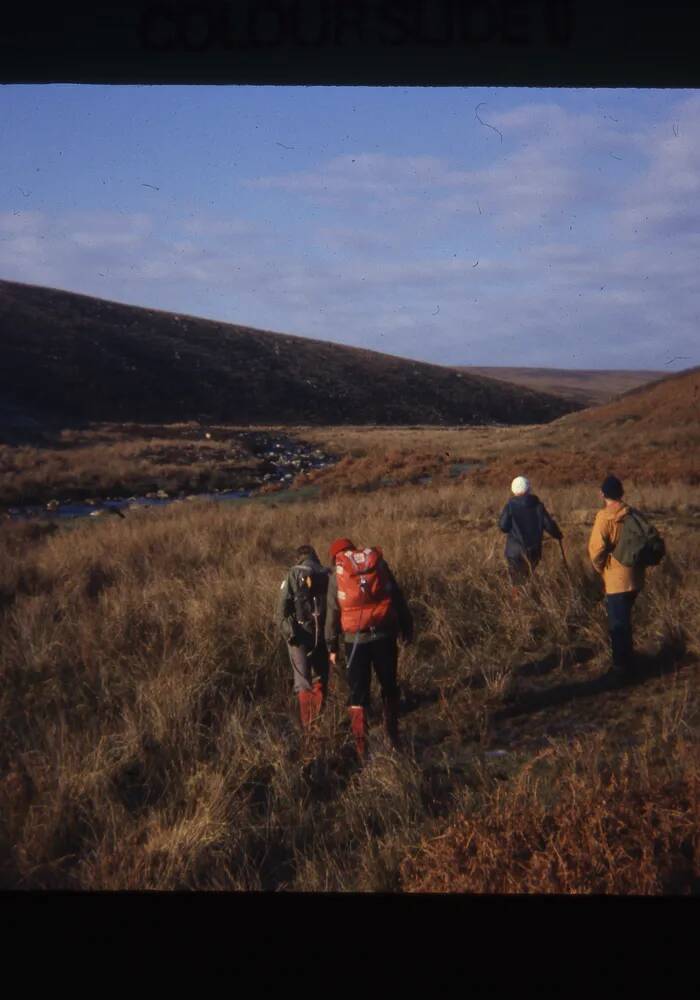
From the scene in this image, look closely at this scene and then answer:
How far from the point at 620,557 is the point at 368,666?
6.35 ft

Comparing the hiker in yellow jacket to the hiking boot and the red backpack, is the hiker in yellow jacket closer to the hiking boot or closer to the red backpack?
the red backpack

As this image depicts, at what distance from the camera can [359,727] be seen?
5.20m

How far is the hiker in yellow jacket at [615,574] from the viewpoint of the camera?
573 centimetres

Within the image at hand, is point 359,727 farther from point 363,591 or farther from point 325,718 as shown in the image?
point 363,591

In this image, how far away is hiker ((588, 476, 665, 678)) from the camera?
561 cm

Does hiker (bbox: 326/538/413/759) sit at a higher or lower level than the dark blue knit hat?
lower

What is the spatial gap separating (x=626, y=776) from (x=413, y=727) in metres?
1.84

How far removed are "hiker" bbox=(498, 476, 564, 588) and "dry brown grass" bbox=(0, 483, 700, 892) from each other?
0.16 m

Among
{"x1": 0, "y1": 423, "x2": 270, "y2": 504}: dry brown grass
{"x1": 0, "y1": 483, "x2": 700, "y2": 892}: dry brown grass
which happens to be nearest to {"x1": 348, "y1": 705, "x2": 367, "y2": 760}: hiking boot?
{"x1": 0, "y1": 483, "x2": 700, "y2": 892}: dry brown grass

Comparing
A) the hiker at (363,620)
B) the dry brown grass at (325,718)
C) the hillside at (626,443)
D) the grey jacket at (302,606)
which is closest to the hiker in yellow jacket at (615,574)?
the dry brown grass at (325,718)

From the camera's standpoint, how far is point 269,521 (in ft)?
22.9

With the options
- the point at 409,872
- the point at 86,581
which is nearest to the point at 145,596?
the point at 86,581

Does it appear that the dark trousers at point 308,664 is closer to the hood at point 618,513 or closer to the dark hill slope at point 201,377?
the hood at point 618,513

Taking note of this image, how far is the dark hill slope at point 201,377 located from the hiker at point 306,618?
123 inches
